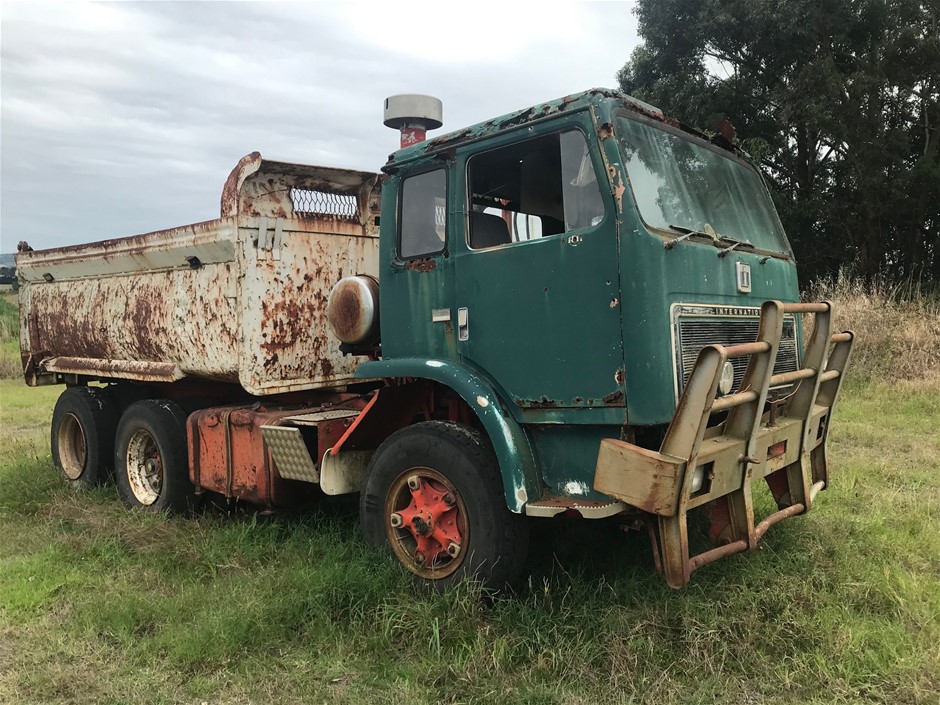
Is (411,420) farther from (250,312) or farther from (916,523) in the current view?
(916,523)

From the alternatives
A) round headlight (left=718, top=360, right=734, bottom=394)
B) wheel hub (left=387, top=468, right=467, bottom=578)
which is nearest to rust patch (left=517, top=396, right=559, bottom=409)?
wheel hub (left=387, top=468, right=467, bottom=578)

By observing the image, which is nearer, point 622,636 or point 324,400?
point 622,636

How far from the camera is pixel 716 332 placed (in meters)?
3.51

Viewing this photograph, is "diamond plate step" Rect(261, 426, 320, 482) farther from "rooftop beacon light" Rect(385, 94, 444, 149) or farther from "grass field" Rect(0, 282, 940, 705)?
→ "rooftop beacon light" Rect(385, 94, 444, 149)

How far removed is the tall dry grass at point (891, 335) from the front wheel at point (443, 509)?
794 cm

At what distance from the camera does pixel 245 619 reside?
11.8 feet

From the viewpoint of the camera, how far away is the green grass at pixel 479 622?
10.1ft

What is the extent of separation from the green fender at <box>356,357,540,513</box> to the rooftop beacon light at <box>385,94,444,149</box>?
3.46 m

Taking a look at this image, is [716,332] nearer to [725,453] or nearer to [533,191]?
[725,453]

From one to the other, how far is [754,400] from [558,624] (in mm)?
1347

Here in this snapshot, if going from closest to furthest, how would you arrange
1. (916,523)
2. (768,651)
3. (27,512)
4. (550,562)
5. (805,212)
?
1. (768,651)
2. (550,562)
3. (916,523)
4. (27,512)
5. (805,212)

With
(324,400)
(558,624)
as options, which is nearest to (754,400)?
(558,624)

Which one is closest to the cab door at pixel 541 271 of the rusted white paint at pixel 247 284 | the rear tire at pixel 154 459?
the rusted white paint at pixel 247 284

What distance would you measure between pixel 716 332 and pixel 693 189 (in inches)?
29.5
